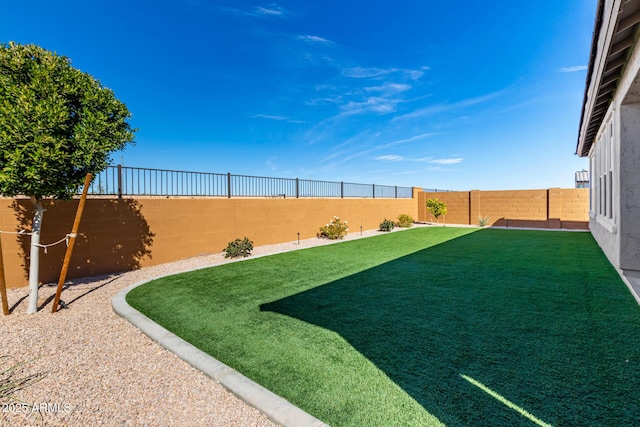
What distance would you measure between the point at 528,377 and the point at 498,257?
5.89m

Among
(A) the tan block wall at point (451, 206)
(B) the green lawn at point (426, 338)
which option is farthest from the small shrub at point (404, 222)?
(B) the green lawn at point (426, 338)

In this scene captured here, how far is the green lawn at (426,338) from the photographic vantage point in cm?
189

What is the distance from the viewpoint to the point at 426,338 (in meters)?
2.87

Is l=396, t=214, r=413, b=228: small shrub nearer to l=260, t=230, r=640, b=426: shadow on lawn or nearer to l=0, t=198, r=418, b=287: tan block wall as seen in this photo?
l=0, t=198, r=418, b=287: tan block wall

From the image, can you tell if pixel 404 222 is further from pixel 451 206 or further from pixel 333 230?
pixel 333 230

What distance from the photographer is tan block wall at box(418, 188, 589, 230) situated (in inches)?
578

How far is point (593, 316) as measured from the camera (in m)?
3.32

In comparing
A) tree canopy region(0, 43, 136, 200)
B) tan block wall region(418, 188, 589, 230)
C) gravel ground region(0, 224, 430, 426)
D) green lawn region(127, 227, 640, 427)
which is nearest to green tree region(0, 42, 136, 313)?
tree canopy region(0, 43, 136, 200)

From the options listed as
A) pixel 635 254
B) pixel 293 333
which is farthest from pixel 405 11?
pixel 293 333

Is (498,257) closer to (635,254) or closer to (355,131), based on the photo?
(635,254)

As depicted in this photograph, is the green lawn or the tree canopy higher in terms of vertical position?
the tree canopy

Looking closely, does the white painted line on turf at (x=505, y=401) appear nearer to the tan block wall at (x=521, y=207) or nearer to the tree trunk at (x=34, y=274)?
the tree trunk at (x=34, y=274)

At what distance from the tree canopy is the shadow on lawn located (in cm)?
337

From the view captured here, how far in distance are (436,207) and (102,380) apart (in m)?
17.9
